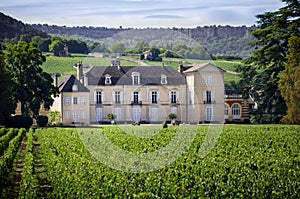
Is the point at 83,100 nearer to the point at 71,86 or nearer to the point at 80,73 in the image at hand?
the point at 71,86

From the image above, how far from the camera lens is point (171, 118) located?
5678 cm

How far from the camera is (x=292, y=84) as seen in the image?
48312 mm

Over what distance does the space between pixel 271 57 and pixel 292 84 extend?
6.77 m

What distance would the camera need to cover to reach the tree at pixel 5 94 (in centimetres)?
4769

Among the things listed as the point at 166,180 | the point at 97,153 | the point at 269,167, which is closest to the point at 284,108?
the point at 97,153

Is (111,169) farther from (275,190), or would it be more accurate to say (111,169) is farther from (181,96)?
(181,96)

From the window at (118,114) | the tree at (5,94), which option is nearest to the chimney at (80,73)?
the window at (118,114)

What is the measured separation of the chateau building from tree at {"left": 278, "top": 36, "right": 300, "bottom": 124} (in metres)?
8.11

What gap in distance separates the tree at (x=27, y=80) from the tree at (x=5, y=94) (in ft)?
7.36

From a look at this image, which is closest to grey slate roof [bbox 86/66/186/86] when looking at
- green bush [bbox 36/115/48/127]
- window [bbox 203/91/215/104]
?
window [bbox 203/91/215/104]

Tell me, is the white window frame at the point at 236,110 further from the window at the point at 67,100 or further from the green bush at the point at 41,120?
the green bush at the point at 41,120

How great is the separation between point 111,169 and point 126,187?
4157mm

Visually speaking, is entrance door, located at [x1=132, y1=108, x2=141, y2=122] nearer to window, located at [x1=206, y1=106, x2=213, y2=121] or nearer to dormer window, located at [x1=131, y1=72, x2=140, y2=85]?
dormer window, located at [x1=131, y1=72, x2=140, y2=85]

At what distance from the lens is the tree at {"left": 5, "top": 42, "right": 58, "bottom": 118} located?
52.6 m
